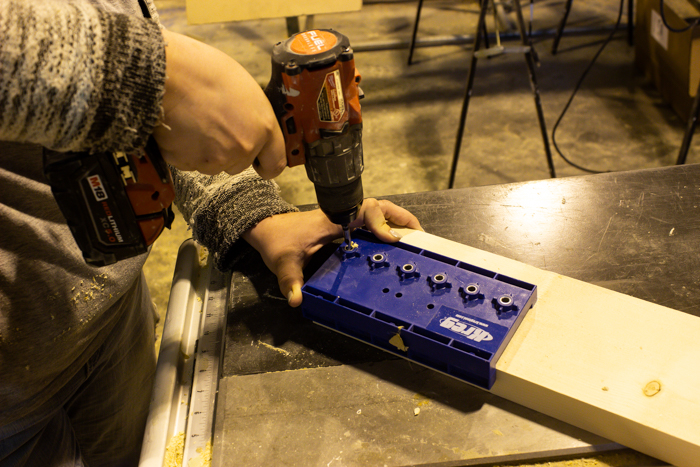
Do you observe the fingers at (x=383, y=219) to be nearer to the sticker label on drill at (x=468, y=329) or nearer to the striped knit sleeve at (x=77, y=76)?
the sticker label on drill at (x=468, y=329)

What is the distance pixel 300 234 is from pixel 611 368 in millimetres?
592

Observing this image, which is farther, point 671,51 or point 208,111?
point 671,51

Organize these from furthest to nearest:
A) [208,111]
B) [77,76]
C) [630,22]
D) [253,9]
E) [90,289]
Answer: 1. [630,22]
2. [253,9]
3. [90,289]
4. [208,111]
5. [77,76]

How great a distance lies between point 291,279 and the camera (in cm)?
98

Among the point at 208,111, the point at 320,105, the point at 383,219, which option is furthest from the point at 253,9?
the point at 208,111

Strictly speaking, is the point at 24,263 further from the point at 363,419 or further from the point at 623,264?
the point at 623,264

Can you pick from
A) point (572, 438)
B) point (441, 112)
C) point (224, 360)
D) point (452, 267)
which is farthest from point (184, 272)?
point (441, 112)

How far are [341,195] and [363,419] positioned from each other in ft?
1.18

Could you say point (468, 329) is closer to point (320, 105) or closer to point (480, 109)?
point (320, 105)

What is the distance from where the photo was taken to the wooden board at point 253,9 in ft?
6.73

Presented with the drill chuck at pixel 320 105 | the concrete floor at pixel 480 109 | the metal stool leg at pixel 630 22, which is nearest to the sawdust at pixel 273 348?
the drill chuck at pixel 320 105

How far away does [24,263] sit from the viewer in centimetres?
77

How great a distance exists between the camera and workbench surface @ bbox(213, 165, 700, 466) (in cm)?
76

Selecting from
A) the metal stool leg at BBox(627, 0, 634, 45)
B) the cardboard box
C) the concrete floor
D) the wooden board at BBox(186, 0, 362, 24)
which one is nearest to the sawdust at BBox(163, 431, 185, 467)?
the concrete floor
